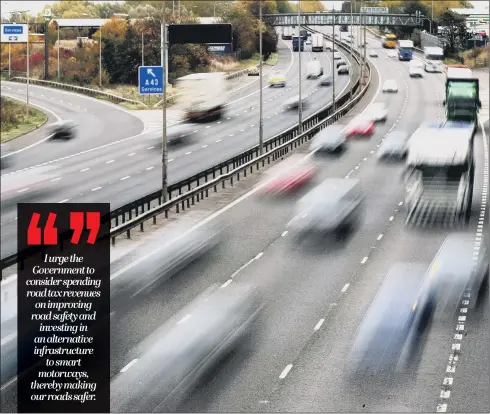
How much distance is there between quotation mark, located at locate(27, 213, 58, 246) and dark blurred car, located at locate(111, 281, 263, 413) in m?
7.92

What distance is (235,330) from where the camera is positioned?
36.5 m

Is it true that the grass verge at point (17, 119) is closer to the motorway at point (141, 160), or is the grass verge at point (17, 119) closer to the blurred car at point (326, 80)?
Result: the motorway at point (141, 160)

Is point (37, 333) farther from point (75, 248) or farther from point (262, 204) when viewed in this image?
point (262, 204)

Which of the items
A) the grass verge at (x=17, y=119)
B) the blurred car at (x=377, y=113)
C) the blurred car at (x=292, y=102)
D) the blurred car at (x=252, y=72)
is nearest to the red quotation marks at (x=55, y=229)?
the grass verge at (x=17, y=119)

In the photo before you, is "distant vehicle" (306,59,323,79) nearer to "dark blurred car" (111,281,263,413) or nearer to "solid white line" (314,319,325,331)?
"dark blurred car" (111,281,263,413)

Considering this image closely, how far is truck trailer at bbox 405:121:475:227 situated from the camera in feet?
191

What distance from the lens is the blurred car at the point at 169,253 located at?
42688 mm

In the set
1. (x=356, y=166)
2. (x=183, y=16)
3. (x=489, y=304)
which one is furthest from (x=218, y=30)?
(x=489, y=304)

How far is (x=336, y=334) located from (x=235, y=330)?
116 inches

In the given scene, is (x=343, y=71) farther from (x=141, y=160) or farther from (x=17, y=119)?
(x=141, y=160)

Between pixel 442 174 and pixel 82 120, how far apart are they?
2726 inches

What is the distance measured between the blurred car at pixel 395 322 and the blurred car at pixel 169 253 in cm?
789

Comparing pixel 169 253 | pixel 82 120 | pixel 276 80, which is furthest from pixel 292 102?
pixel 169 253

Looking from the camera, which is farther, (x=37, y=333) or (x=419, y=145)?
(x=419, y=145)
